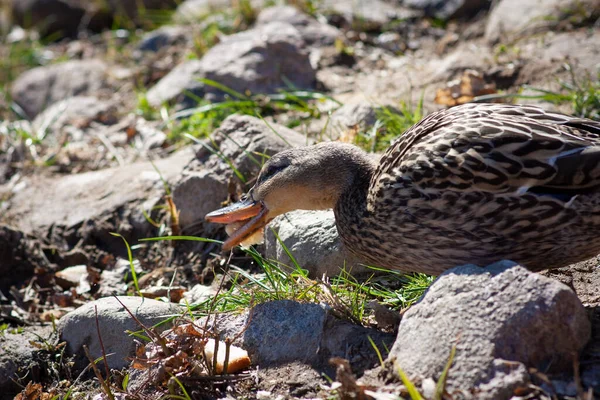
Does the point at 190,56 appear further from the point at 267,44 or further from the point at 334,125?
the point at 334,125

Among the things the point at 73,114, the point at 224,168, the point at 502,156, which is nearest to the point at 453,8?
the point at 224,168

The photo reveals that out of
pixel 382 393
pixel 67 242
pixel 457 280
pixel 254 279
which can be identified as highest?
pixel 457 280

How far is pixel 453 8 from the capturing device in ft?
26.4

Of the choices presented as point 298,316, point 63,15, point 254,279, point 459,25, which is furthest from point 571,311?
point 63,15

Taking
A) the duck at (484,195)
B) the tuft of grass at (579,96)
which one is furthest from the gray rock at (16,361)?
the tuft of grass at (579,96)

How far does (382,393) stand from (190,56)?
223 inches

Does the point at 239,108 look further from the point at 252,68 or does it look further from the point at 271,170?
→ the point at 271,170

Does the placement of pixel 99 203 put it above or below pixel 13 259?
above

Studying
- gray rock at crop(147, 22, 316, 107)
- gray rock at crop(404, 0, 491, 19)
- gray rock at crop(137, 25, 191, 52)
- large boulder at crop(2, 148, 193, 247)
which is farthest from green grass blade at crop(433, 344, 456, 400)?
gray rock at crop(137, 25, 191, 52)

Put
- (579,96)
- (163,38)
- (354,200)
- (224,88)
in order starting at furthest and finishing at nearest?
(163,38) → (224,88) → (579,96) → (354,200)

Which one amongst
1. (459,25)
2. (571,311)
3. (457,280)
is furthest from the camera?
(459,25)

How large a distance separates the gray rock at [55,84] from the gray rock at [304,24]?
2032 millimetres

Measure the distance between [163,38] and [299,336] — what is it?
20.2 ft

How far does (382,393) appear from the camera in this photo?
2.98 meters
